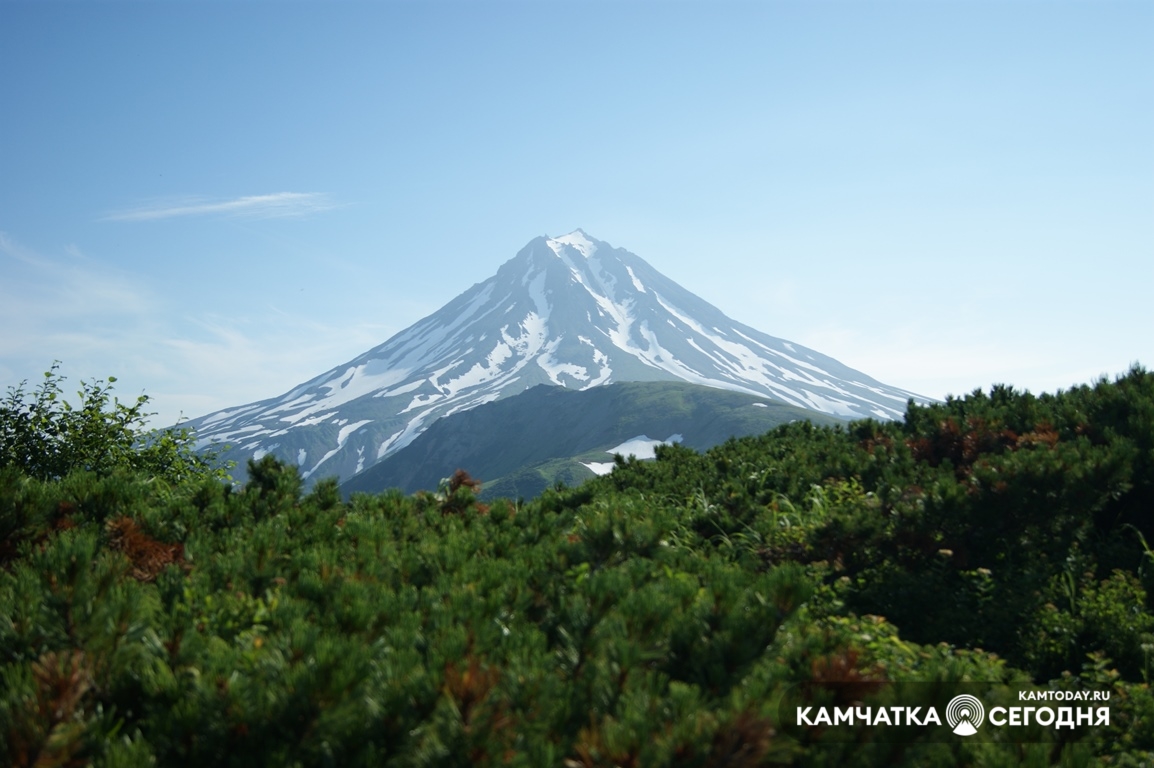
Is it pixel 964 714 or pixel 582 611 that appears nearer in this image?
pixel 964 714

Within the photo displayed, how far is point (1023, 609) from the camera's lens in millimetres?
5352

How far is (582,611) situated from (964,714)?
1.53 metres

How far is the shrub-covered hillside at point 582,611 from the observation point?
7.67 feet

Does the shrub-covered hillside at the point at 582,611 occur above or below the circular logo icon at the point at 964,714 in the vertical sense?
above

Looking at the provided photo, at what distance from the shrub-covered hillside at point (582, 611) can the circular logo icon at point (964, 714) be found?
6 centimetres

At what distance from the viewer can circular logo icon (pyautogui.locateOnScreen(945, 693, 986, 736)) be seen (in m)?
2.74

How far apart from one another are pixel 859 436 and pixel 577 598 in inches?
297

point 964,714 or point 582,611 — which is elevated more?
point 582,611

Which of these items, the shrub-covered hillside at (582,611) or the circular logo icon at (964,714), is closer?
the shrub-covered hillside at (582,611)

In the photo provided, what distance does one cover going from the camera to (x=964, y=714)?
2867 mm

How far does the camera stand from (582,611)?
3117 mm

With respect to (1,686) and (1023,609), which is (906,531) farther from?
(1,686)

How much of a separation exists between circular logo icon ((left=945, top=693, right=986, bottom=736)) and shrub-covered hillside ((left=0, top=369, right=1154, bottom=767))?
0.21 ft

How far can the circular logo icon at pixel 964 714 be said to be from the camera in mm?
2740
